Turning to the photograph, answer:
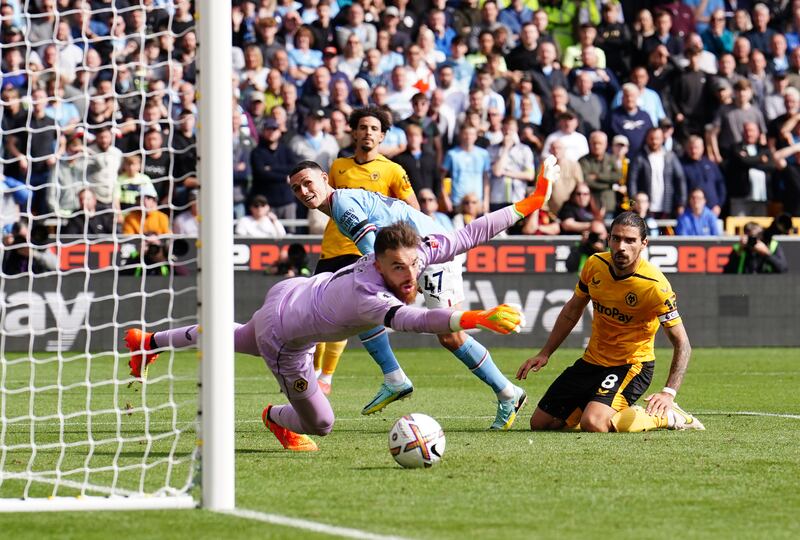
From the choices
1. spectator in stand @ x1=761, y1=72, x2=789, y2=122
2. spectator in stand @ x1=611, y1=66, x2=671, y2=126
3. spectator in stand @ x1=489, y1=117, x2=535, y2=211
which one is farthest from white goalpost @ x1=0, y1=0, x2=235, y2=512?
spectator in stand @ x1=761, y1=72, x2=789, y2=122

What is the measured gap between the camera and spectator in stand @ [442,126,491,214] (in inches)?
794

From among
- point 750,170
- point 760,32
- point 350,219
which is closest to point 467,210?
point 750,170

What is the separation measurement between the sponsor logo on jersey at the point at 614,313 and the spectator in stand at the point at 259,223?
9530 mm

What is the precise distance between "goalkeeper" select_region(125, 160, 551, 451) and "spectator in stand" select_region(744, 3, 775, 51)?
1588cm

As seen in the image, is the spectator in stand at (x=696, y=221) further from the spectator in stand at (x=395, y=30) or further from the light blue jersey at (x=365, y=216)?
the light blue jersey at (x=365, y=216)

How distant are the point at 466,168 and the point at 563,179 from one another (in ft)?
4.85

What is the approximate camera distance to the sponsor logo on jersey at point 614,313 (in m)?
10.4

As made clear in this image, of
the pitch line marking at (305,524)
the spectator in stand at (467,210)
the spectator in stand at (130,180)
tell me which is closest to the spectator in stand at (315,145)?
the spectator in stand at (467,210)

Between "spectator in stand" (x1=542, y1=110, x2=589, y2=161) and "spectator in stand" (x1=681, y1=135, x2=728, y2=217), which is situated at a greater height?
"spectator in stand" (x1=542, y1=110, x2=589, y2=161)

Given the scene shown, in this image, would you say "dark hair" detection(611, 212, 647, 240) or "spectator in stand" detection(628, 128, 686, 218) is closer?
"dark hair" detection(611, 212, 647, 240)

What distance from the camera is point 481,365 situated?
10.5m

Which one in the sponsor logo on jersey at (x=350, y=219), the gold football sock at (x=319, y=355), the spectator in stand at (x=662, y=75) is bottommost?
the gold football sock at (x=319, y=355)

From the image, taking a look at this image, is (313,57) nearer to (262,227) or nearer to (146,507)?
A: (262,227)

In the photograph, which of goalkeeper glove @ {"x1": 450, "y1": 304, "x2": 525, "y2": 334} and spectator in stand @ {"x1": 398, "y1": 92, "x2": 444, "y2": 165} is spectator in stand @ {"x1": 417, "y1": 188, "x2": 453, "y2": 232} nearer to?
spectator in stand @ {"x1": 398, "y1": 92, "x2": 444, "y2": 165}
